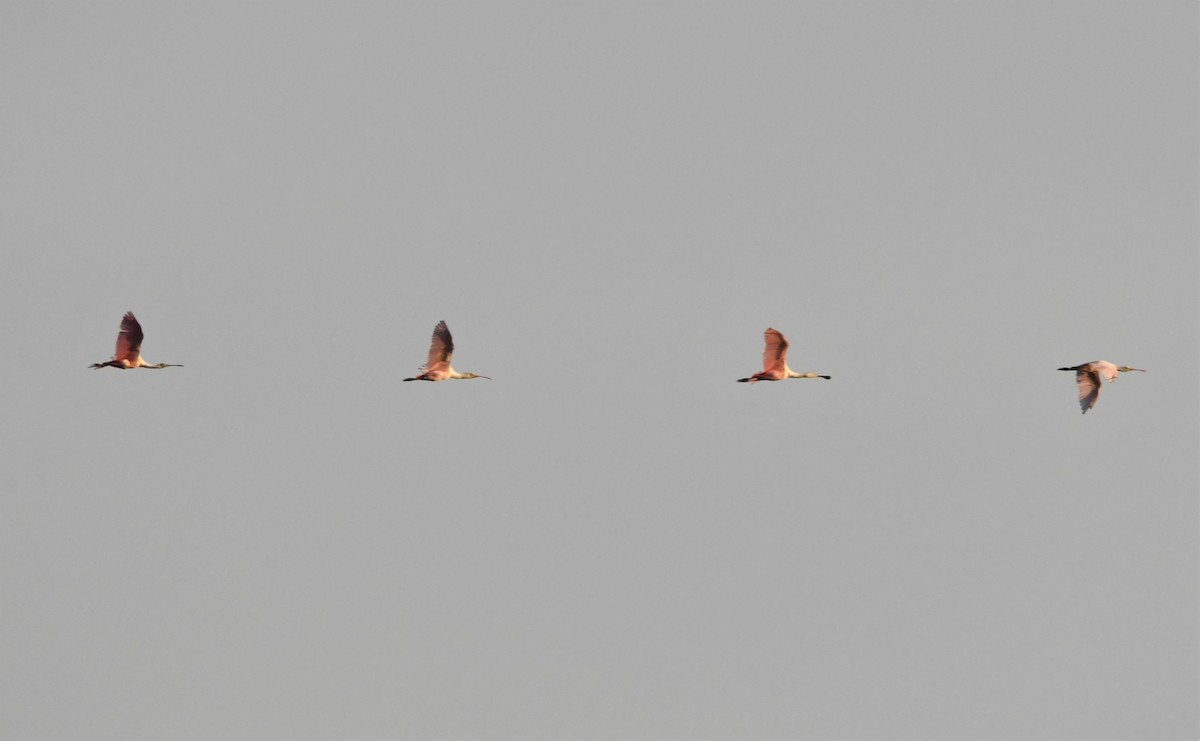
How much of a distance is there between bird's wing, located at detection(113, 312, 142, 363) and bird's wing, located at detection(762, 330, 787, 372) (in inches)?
886

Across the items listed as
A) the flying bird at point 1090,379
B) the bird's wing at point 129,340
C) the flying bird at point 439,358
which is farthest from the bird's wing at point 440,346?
the flying bird at point 1090,379

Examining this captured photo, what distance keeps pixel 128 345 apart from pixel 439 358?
1116cm

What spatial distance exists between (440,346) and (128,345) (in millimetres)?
11194

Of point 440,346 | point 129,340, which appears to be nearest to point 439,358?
point 440,346

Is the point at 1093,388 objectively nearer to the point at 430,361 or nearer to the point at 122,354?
the point at 430,361

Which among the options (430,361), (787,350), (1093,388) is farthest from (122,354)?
(1093,388)

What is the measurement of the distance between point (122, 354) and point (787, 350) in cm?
2404

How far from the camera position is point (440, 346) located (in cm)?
7844

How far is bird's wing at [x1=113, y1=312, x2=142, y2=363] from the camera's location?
77.3 metres

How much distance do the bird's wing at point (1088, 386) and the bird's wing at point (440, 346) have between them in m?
22.4

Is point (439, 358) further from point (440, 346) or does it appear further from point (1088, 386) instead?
point (1088, 386)

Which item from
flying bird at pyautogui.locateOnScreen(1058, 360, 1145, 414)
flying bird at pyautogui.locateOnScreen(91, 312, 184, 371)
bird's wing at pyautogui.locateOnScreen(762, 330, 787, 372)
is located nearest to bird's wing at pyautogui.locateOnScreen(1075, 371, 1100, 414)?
flying bird at pyautogui.locateOnScreen(1058, 360, 1145, 414)

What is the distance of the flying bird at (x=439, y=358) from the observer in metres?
78.2

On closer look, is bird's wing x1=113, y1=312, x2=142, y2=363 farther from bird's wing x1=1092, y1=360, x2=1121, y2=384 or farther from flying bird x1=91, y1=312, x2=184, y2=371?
bird's wing x1=1092, y1=360, x2=1121, y2=384
